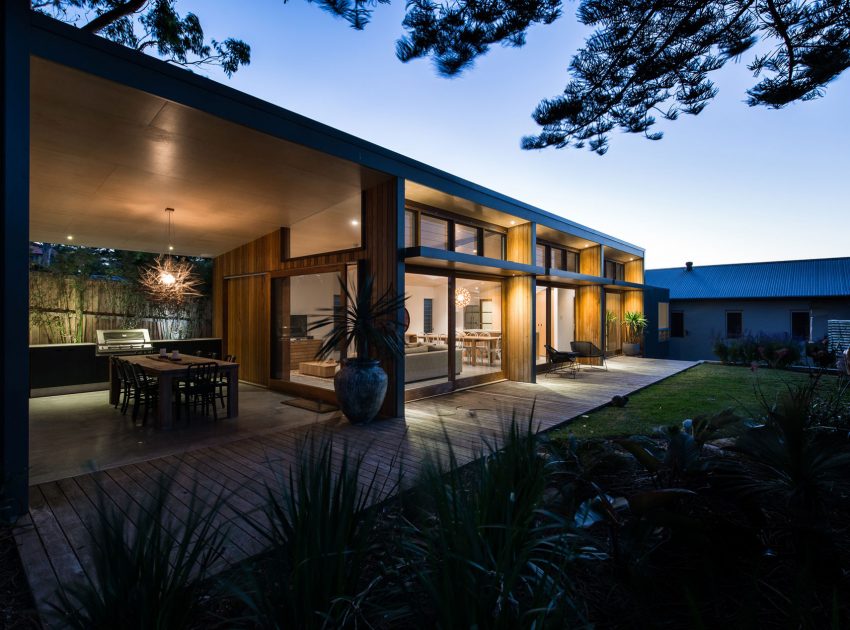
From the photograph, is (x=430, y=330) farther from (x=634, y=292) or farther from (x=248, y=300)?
(x=634, y=292)

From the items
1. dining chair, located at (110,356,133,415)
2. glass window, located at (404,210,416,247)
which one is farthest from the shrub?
dining chair, located at (110,356,133,415)

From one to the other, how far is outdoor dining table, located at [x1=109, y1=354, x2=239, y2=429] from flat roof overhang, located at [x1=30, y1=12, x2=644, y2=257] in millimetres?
3178

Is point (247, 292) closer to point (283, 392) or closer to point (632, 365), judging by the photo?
point (283, 392)

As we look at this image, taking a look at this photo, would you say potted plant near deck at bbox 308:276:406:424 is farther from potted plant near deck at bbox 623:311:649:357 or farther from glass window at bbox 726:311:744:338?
glass window at bbox 726:311:744:338

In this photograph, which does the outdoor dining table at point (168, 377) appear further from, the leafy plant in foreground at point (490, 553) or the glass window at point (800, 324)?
the glass window at point (800, 324)

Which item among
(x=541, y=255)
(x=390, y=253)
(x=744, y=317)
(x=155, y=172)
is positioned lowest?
(x=744, y=317)

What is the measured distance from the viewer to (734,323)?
19.4 m

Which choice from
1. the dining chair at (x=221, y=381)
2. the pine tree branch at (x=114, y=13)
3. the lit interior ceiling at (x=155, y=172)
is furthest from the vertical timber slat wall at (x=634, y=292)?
the pine tree branch at (x=114, y=13)

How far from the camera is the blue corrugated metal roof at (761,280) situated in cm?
1744

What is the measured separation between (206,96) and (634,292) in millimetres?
14610

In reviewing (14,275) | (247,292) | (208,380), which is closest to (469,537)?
(14,275)

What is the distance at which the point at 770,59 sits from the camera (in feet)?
10.2

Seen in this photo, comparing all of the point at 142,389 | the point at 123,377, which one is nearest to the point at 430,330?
the point at 142,389

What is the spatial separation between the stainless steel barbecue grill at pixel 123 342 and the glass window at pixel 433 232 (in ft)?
19.5
